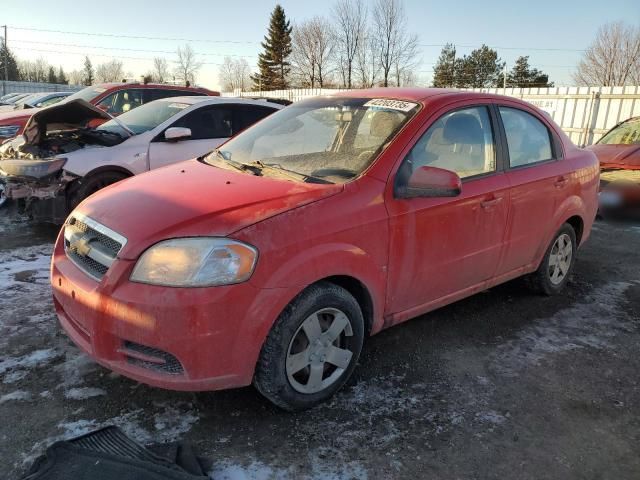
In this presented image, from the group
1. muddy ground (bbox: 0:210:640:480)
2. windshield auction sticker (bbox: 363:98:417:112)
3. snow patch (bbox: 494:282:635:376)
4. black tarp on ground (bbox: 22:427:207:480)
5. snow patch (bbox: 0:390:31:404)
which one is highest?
windshield auction sticker (bbox: 363:98:417:112)

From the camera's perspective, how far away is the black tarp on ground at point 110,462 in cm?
212

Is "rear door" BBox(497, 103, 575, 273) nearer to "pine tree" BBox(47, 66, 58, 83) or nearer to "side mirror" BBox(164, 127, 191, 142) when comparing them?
"side mirror" BBox(164, 127, 191, 142)

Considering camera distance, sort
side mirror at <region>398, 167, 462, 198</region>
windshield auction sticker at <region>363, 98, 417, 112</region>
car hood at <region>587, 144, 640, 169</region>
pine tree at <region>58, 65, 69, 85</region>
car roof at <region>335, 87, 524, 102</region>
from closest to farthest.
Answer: side mirror at <region>398, 167, 462, 198</region>, windshield auction sticker at <region>363, 98, 417, 112</region>, car roof at <region>335, 87, 524, 102</region>, car hood at <region>587, 144, 640, 169</region>, pine tree at <region>58, 65, 69, 85</region>

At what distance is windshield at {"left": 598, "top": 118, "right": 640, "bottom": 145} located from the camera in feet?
27.8

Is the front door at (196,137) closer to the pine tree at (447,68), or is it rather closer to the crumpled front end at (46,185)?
the crumpled front end at (46,185)

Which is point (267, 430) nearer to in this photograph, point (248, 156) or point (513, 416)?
point (513, 416)

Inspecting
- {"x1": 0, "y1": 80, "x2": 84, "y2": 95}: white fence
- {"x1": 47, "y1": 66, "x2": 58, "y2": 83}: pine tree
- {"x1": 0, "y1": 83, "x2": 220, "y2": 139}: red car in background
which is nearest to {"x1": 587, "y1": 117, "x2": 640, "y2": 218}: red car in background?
{"x1": 0, "y1": 83, "x2": 220, "y2": 139}: red car in background

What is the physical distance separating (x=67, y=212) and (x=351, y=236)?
12.8 feet

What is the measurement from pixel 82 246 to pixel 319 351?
4.58ft

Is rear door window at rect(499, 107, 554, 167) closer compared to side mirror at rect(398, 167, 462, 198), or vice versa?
side mirror at rect(398, 167, 462, 198)

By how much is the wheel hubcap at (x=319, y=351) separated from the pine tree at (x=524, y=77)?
5609cm

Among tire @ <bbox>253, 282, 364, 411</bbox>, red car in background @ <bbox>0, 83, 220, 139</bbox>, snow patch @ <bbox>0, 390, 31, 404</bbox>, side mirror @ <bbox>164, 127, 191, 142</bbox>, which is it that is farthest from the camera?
red car in background @ <bbox>0, 83, 220, 139</bbox>

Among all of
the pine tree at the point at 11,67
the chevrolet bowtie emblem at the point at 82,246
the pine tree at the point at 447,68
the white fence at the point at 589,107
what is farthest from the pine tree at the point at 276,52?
the chevrolet bowtie emblem at the point at 82,246

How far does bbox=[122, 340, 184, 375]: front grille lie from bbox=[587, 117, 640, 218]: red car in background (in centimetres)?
616
